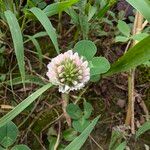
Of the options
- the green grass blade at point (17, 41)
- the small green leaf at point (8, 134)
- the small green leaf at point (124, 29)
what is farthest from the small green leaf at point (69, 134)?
the small green leaf at point (124, 29)

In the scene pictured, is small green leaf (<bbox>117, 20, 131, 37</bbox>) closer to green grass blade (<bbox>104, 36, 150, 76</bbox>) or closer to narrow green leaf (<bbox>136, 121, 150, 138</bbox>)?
green grass blade (<bbox>104, 36, 150, 76</bbox>)

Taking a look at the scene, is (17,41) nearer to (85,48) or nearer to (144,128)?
A: (85,48)

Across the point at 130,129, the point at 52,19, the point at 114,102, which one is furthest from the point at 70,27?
the point at 130,129

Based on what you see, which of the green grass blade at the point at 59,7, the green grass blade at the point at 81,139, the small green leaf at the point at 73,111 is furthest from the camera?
the small green leaf at the point at 73,111

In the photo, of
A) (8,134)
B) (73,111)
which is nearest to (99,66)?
(73,111)

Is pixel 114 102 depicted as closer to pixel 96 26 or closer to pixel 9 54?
pixel 96 26

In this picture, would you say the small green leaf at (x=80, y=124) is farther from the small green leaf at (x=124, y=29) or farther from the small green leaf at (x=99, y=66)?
the small green leaf at (x=124, y=29)

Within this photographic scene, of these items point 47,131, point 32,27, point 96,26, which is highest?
point 32,27
